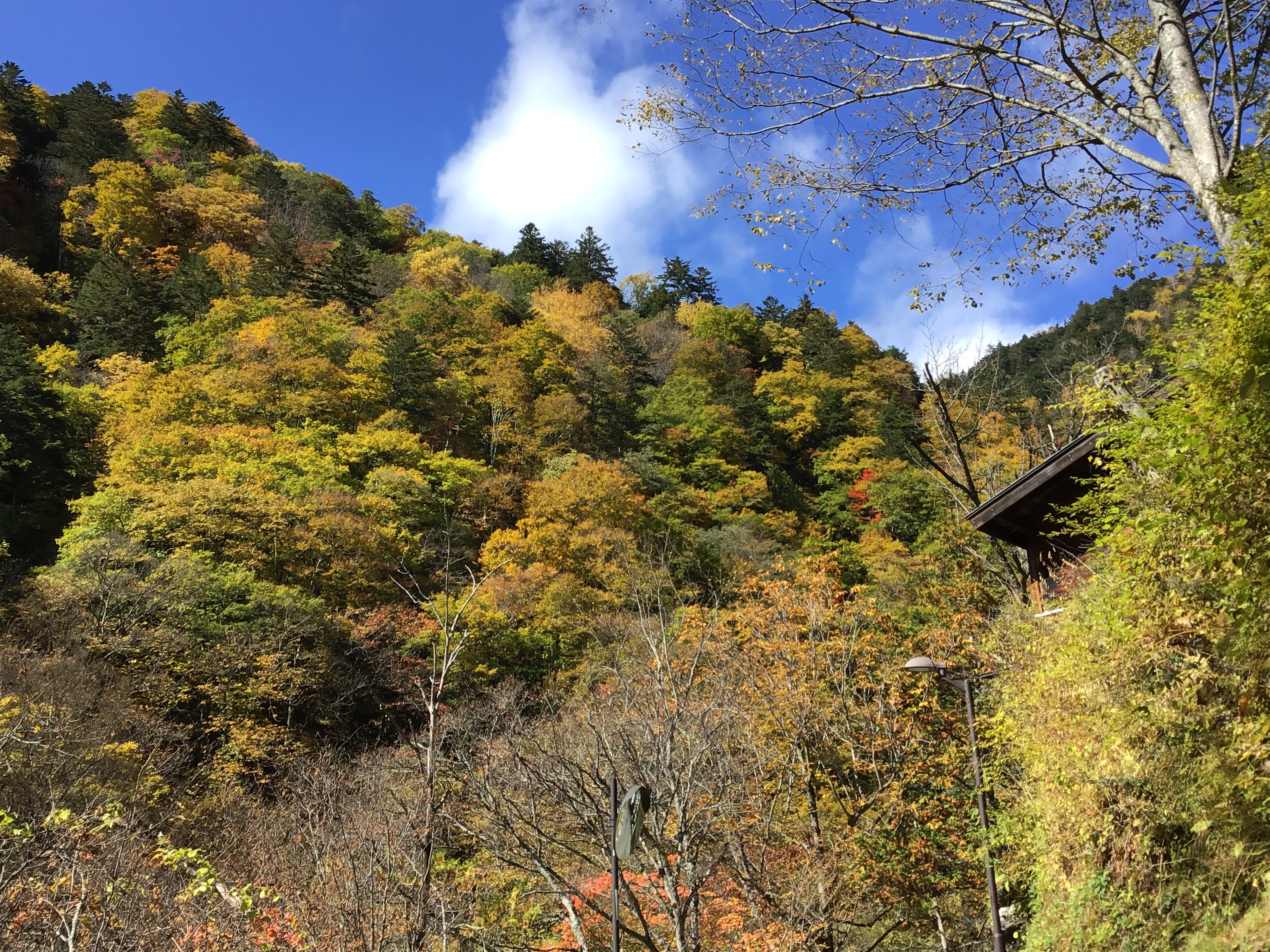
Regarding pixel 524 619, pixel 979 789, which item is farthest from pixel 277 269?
pixel 979 789

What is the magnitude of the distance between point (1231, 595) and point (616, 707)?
980cm

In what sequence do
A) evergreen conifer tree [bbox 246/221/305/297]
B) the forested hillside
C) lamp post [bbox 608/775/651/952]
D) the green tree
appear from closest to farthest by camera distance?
lamp post [bbox 608/775/651/952]
the forested hillside
the green tree
evergreen conifer tree [bbox 246/221/305/297]

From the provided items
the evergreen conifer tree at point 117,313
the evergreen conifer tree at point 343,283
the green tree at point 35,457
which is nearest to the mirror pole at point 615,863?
the green tree at point 35,457

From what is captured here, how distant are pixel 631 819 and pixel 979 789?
610cm

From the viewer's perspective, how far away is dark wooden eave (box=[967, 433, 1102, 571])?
33.5ft

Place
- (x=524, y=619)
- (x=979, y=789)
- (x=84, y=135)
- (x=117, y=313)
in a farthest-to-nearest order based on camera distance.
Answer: (x=84, y=135)
(x=117, y=313)
(x=524, y=619)
(x=979, y=789)

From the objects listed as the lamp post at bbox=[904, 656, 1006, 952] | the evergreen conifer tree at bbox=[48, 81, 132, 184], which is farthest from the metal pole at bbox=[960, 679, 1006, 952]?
the evergreen conifer tree at bbox=[48, 81, 132, 184]

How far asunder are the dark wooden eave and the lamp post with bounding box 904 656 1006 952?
2235mm

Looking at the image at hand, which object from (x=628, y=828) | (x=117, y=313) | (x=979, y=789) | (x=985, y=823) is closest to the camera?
(x=628, y=828)

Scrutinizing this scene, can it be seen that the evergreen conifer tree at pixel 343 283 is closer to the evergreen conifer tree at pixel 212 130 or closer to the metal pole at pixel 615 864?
the evergreen conifer tree at pixel 212 130

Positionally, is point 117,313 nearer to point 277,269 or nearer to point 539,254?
point 277,269

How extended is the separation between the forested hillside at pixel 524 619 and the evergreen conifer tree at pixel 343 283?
32 centimetres

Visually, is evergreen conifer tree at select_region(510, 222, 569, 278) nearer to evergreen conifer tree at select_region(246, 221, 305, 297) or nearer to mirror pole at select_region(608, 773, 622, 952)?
evergreen conifer tree at select_region(246, 221, 305, 297)

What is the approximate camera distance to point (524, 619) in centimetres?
2211
